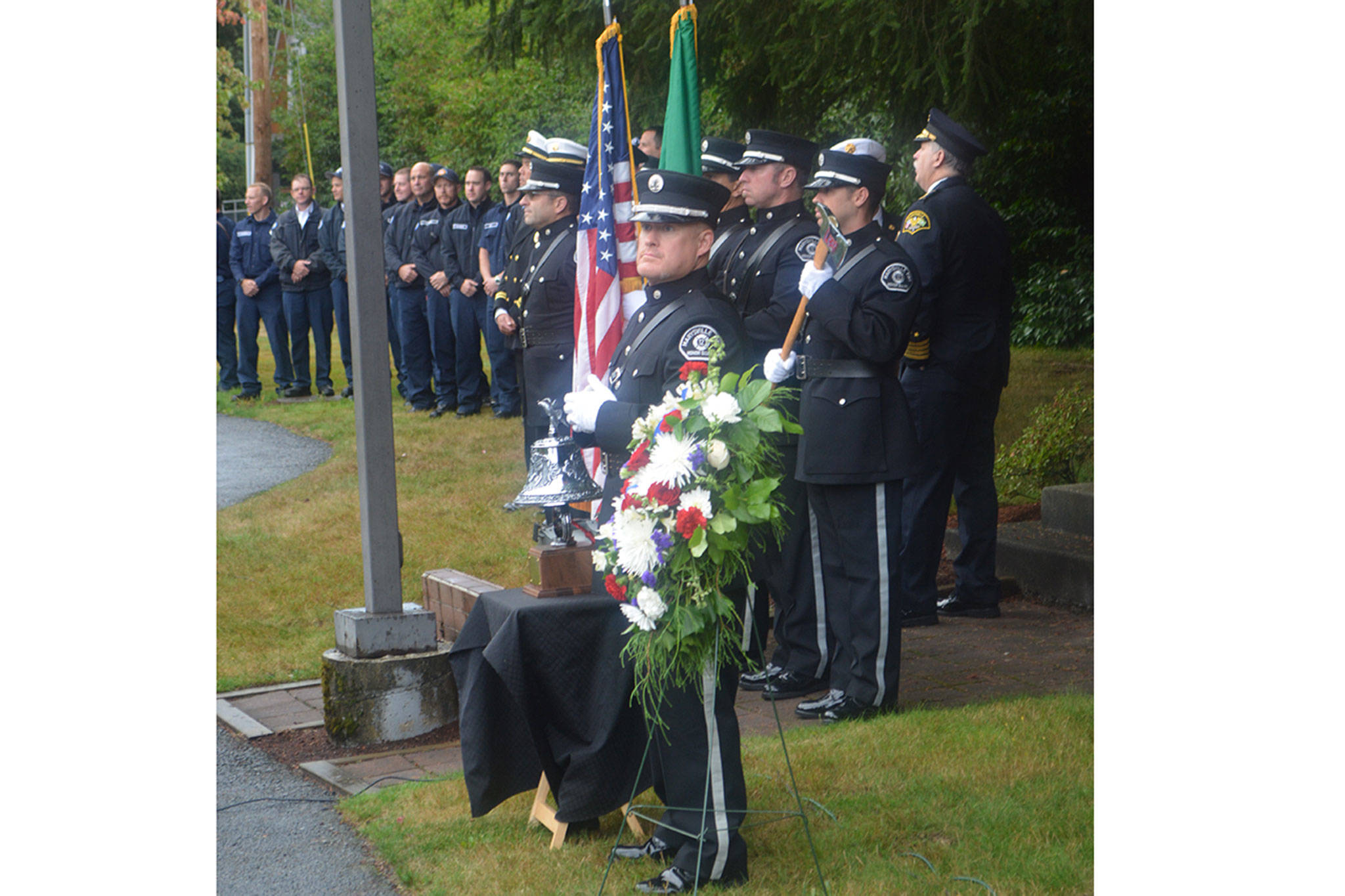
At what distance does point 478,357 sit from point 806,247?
289 inches

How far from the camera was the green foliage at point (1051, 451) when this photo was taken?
365 inches

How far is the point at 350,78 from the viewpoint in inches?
212

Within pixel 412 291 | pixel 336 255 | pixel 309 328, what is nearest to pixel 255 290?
pixel 309 328

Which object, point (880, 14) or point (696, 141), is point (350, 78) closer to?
point (696, 141)

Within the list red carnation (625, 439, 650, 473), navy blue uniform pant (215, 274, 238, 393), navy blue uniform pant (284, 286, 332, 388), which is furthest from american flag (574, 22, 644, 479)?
navy blue uniform pant (215, 274, 238, 393)

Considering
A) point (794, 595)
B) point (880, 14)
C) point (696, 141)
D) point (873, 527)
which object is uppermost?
point (880, 14)

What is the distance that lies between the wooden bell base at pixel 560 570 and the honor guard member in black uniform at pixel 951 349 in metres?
3.01

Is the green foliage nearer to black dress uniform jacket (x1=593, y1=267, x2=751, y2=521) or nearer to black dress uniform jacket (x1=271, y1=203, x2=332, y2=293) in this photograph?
black dress uniform jacket (x1=593, y1=267, x2=751, y2=521)

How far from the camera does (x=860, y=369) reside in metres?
5.41

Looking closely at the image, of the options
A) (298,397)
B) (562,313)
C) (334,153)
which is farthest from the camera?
(334,153)

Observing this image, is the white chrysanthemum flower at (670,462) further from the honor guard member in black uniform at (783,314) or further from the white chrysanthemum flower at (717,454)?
the honor guard member in black uniform at (783,314)

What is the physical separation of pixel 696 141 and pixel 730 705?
2.52 m

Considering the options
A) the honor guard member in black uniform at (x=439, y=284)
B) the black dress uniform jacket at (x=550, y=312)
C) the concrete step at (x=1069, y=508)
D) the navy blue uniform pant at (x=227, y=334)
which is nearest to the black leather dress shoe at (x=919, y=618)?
the concrete step at (x=1069, y=508)

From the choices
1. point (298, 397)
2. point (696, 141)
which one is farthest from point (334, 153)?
point (696, 141)
